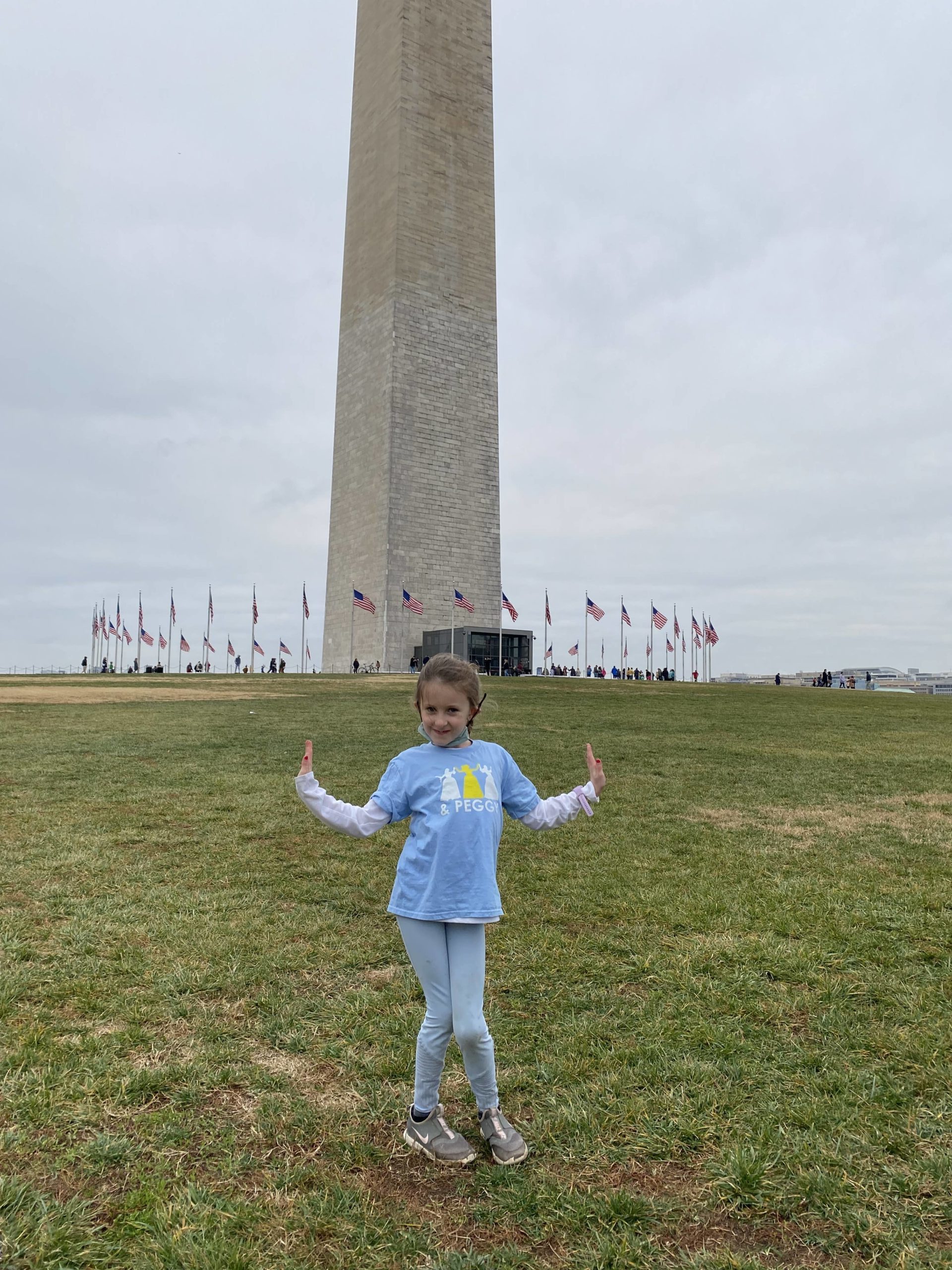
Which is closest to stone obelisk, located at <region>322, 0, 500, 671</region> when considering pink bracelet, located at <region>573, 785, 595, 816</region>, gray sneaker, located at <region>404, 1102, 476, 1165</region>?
pink bracelet, located at <region>573, 785, 595, 816</region>

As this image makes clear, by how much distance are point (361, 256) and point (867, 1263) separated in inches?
2157

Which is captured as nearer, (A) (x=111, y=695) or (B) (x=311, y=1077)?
(B) (x=311, y=1077)

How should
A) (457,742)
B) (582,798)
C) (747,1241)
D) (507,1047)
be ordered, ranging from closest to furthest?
(747,1241) < (457,742) < (582,798) < (507,1047)

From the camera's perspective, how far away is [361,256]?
50844mm

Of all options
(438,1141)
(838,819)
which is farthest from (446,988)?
(838,819)

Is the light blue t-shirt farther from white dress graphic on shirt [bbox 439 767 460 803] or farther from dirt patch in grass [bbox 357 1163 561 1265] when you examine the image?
dirt patch in grass [bbox 357 1163 561 1265]

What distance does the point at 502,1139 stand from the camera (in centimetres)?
310

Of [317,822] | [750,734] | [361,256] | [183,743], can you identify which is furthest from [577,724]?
[361,256]

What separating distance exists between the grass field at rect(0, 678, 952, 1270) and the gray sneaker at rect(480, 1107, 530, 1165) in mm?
54

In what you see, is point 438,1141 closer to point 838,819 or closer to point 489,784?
point 489,784

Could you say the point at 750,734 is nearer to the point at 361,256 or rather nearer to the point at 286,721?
the point at 286,721

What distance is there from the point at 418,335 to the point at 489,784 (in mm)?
48692

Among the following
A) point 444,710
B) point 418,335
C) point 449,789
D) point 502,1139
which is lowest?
point 502,1139

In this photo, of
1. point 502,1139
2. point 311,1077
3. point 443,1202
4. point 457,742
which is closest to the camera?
point 443,1202
